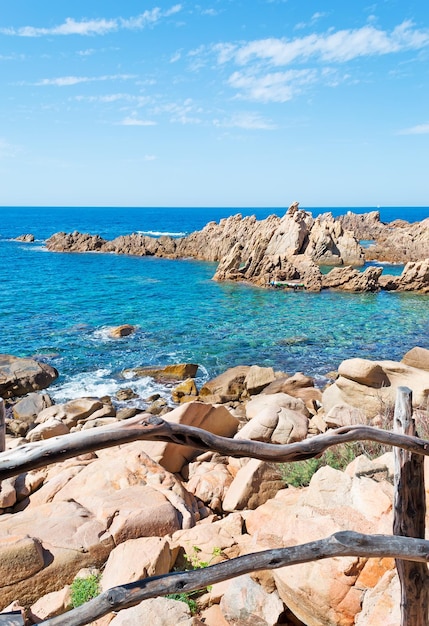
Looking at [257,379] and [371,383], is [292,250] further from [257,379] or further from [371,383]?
[371,383]

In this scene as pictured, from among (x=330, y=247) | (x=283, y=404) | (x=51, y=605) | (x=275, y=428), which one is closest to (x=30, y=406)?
(x=283, y=404)

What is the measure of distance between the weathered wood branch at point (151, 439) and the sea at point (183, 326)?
14598mm

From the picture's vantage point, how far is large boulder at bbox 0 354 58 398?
19016 millimetres

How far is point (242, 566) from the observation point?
2912 mm

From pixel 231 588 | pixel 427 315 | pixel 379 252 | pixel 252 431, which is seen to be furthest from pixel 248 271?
pixel 231 588

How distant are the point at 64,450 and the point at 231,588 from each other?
3720 millimetres

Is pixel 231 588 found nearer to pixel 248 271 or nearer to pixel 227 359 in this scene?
pixel 227 359

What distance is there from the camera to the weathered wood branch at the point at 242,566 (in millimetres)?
2602

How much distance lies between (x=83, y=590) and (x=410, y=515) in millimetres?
3799

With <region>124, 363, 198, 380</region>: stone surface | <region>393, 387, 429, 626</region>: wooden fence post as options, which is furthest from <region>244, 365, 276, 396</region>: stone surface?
<region>393, 387, 429, 626</region>: wooden fence post

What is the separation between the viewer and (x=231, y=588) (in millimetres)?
5348

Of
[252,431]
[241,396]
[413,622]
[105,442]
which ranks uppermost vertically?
[105,442]

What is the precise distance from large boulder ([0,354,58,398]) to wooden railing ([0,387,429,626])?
17378 millimetres

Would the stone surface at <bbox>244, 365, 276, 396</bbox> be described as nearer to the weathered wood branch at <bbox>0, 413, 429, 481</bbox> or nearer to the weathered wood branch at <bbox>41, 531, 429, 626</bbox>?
the weathered wood branch at <bbox>0, 413, 429, 481</bbox>
